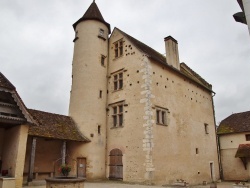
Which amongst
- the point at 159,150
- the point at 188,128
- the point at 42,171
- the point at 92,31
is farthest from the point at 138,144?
the point at 92,31

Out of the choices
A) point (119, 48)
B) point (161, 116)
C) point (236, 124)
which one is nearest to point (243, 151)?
point (236, 124)

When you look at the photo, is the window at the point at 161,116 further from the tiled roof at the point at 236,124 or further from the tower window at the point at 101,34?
the tiled roof at the point at 236,124

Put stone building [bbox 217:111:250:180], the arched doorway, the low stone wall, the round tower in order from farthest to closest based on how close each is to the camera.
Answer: stone building [bbox 217:111:250:180], the round tower, the arched doorway, the low stone wall

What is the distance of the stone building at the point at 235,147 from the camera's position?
63.7 ft

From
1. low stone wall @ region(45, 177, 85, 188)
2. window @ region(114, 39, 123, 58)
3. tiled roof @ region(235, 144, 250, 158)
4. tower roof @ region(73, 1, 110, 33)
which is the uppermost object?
tower roof @ region(73, 1, 110, 33)

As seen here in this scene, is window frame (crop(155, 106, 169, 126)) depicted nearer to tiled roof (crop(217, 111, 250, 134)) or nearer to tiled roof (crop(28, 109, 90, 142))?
tiled roof (crop(28, 109, 90, 142))

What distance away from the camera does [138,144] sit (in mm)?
14367

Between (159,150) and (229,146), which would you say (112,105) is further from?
(229,146)

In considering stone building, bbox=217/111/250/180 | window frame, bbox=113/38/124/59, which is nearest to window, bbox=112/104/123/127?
window frame, bbox=113/38/124/59

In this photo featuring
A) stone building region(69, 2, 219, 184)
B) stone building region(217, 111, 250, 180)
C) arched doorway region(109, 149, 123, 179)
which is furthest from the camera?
stone building region(217, 111, 250, 180)

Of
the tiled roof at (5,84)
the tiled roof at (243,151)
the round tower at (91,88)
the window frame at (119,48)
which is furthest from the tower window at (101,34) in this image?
the tiled roof at (243,151)

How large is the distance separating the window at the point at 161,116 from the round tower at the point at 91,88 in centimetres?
420

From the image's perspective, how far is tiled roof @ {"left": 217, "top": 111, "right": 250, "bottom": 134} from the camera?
68.2 feet

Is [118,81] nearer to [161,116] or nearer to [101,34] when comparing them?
[161,116]
